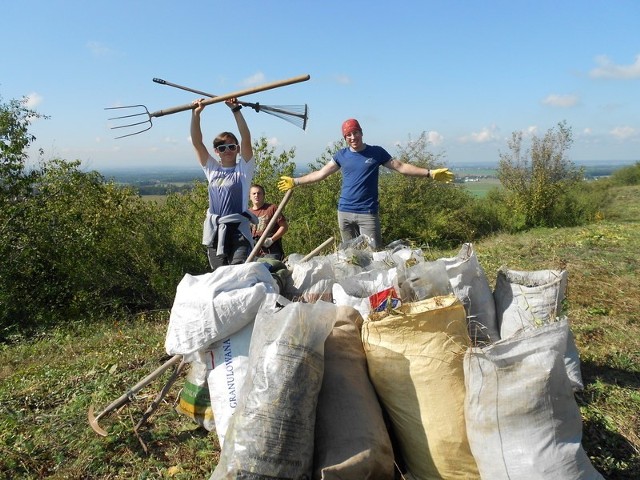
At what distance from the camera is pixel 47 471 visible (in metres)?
2.28

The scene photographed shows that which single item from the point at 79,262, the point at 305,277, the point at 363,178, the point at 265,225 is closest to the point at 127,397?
the point at 305,277

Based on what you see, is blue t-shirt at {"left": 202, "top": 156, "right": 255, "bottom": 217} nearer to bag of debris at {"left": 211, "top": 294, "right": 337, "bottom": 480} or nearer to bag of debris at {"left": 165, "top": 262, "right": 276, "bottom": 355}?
bag of debris at {"left": 165, "top": 262, "right": 276, "bottom": 355}

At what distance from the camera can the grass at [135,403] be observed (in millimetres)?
2248

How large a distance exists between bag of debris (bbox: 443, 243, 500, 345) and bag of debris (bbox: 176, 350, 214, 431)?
143 cm

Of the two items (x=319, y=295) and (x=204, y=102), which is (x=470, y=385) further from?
(x=204, y=102)

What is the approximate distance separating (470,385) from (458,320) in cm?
34

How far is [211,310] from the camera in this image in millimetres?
2205

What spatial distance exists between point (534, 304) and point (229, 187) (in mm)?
2095

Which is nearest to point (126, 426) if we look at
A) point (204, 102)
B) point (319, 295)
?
point (319, 295)

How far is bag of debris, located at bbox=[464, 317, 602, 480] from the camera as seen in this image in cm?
171

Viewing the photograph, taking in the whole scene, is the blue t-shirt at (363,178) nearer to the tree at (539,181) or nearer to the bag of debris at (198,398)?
the bag of debris at (198,398)

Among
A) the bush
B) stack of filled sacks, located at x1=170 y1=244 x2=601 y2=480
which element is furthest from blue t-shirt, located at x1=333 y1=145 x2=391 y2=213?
the bush

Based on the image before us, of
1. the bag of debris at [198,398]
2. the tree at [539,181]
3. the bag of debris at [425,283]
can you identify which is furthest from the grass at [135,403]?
the tree at [539,181]

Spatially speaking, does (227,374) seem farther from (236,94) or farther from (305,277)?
(236,94)
